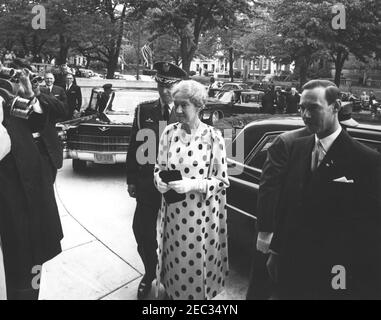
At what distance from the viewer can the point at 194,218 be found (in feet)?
10.2

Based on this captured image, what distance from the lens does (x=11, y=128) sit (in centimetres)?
279

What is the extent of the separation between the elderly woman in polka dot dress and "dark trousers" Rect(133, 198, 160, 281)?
0.58 metres

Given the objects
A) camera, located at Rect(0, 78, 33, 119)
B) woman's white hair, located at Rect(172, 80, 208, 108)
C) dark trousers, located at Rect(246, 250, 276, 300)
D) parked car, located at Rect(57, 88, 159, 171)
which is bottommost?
dark trousers, located at Rect(246, 250, 276, 300)

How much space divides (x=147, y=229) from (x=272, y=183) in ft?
4.33

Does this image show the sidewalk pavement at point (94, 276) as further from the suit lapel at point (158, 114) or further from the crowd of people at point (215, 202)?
the suit lapel at point (158, 114)

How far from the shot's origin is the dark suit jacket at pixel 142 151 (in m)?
3.75

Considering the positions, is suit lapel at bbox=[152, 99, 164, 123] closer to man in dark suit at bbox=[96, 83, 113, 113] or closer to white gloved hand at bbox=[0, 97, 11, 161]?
white gloved hand at bbox=[0, 97, 11, 161]

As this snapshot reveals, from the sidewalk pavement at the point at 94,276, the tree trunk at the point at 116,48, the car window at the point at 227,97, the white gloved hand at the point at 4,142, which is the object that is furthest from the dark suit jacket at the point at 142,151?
the tree trunk at the point at 116,48

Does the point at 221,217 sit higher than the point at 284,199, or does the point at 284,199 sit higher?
the point at 284,199

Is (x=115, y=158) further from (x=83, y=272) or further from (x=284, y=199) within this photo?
(x=284, y=199)

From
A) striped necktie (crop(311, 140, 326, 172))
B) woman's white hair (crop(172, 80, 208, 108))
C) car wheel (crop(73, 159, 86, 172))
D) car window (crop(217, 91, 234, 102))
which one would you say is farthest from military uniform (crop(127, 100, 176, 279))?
car window (crop(217, 91, 234, 102))

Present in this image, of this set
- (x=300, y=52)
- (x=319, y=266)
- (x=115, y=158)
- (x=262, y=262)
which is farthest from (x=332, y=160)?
(x=300, y=52)

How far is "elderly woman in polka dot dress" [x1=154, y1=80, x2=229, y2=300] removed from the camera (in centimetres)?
309
